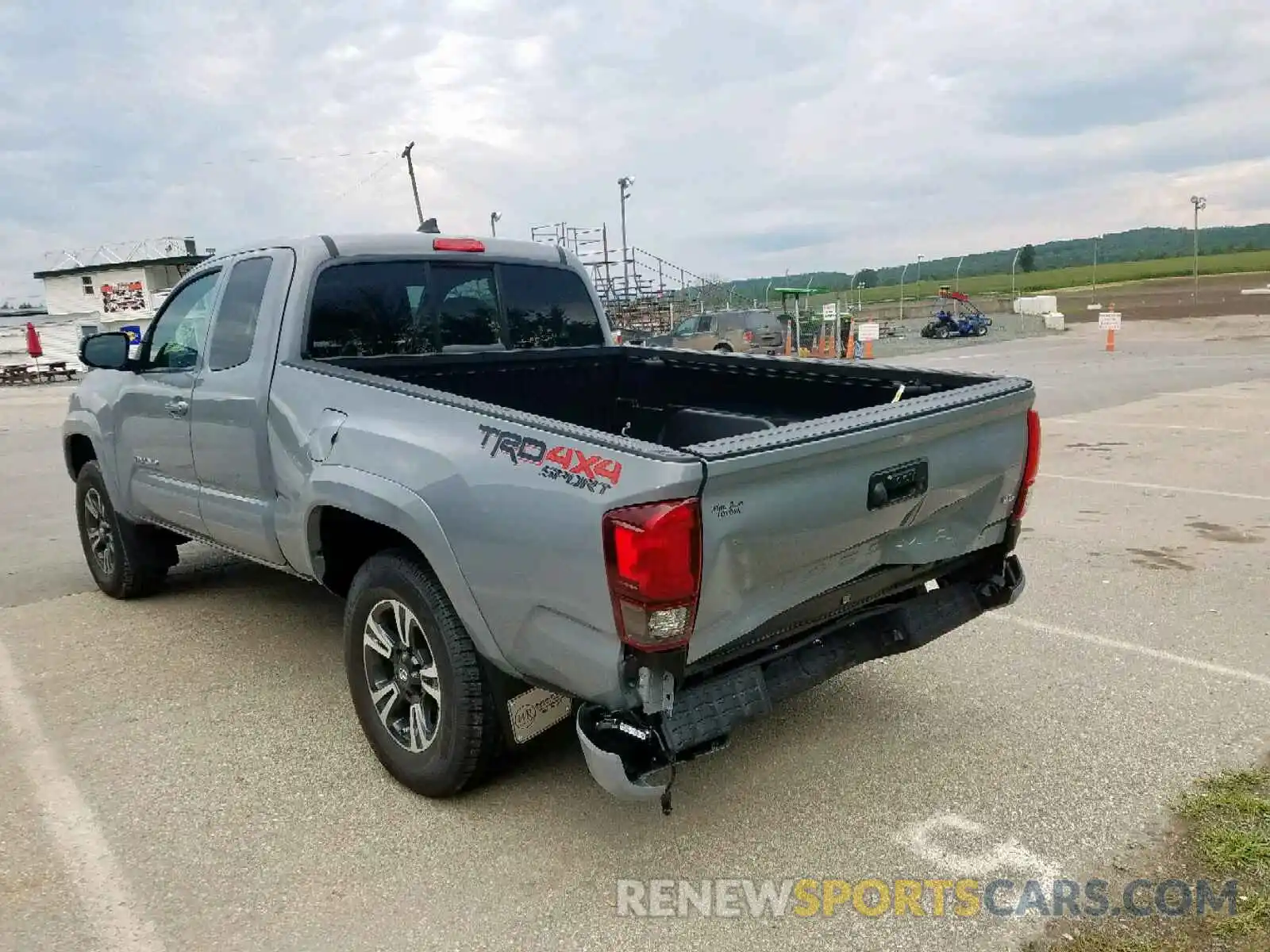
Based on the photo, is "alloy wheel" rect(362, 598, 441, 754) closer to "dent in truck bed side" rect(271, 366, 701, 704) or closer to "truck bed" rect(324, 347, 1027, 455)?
"dent in truck bed side" rect(271, 366, 701, 704)

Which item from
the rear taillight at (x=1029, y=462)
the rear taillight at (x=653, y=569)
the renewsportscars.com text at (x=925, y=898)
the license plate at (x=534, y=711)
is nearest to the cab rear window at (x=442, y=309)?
the license plate at (x=534, y=711)

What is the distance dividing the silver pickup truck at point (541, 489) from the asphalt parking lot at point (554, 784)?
39 cm

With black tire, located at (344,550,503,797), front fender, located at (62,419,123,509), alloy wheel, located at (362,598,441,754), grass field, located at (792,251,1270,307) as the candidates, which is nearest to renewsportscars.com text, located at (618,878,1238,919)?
black tire, located at (344,550,503,797)

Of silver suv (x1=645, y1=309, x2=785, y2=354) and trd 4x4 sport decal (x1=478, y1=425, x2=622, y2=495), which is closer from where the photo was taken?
trd 4x4 sport decal (x1=478, y1=425, x2=622, y2=495)

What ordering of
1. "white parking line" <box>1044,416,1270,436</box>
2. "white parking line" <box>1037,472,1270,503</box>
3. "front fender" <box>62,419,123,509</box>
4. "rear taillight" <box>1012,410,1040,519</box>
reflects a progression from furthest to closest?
"white parking line" <box>1044,416,1270,436</box> < "white parking line" <box>1037,472,1270,503</box> < "front fender" <box>62,419,123,509</box> < "rear taillight" <box>1012,410,1040,519</box>

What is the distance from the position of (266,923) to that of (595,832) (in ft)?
3.38

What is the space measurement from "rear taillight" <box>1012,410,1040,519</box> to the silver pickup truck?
14 millimetres

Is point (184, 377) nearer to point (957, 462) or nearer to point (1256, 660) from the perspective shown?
point (957, 462)

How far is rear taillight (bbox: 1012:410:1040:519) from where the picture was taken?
3670mm

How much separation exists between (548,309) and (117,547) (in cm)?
288

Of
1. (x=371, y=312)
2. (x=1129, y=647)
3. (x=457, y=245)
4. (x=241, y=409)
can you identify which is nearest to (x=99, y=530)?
(x=241, y=409)

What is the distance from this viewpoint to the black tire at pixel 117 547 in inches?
220

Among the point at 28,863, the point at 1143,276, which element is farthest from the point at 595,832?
the point at 1143,276

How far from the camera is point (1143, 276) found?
80.6m
